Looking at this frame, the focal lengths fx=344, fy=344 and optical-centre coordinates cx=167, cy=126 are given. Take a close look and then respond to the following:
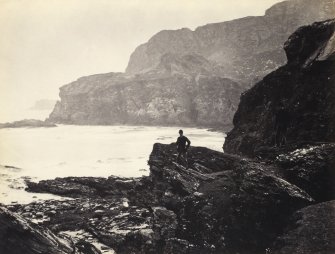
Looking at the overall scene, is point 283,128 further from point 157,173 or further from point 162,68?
point 162,68

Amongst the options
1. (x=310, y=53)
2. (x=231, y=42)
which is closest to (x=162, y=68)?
(x=231, y=42)

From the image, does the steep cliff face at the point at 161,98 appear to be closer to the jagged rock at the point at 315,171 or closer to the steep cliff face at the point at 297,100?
the steep cliff face at the point at 297,100

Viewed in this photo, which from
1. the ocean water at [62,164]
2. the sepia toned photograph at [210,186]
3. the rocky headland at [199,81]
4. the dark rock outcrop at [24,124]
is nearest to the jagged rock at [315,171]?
the sepia toned photograph at [210,186]

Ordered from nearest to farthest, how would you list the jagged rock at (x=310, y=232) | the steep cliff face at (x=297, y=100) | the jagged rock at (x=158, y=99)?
the jagged rock at (x=310, y=232) → the steep cliff face at (x=297, y=100) → the jagged rock at (x=158, y=99)

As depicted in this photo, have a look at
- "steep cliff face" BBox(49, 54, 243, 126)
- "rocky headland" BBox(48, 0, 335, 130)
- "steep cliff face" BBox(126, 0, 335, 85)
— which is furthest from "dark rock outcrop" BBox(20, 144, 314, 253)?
"steep cliff face" BBox(126, 0, 335, 85)

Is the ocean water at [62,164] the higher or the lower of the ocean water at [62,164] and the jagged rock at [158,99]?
the lower

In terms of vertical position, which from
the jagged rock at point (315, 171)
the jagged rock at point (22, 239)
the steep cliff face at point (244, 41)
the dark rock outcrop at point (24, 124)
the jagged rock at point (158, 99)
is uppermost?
the steep cliff face at point (244, 41)

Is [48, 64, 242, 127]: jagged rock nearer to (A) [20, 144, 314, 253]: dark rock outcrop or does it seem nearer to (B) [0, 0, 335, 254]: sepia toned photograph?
(B) [0, 0, 335, 254]: sepia toned photograph

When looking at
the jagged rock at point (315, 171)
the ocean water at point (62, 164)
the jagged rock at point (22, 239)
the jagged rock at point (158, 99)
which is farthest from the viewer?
the jagged rock at point (158, 99)
